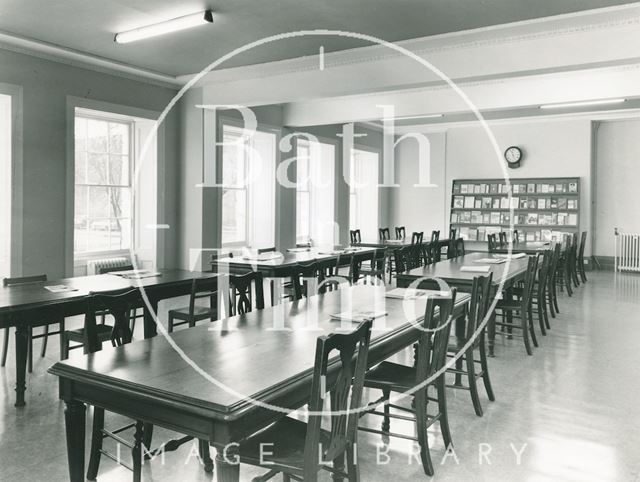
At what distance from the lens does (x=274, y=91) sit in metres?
8.03

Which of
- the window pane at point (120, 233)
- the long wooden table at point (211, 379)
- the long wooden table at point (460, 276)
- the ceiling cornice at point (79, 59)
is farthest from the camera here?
the window pane at point (120, 233)

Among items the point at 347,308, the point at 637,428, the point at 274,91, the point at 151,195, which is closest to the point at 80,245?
the point at 151,195

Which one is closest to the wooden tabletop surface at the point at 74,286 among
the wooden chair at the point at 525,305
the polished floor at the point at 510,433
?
the polished floor at the point at 510,433

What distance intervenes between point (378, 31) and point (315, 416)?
5029 mm

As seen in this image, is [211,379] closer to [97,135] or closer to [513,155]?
[97,135]

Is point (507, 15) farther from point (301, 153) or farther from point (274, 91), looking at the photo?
point (301, 153)

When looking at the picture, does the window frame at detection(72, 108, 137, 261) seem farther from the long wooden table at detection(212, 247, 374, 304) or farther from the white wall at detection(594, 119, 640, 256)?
the white wall at detection(594, 119, 640, 256)

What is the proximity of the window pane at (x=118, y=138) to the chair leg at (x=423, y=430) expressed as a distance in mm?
6807

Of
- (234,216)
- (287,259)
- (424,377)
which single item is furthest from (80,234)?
(424,377)

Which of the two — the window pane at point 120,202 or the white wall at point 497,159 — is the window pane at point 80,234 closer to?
the window pane at point 120,202

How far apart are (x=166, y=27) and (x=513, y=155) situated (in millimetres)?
8517

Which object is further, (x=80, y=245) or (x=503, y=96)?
(x=503, y=96)

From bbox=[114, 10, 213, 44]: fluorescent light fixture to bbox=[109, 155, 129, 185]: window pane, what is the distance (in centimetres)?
229

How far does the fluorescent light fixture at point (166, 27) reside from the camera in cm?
553
